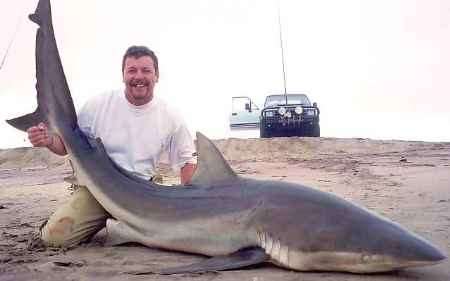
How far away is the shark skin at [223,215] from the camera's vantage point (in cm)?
248

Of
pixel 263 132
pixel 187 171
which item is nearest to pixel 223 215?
pixel 187 171

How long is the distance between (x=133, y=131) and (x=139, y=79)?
1.28ft

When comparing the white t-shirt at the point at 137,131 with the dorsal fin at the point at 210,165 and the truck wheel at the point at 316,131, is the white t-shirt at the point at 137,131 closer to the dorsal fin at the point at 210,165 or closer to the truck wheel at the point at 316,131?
the dorsal fin at the point at 210,165

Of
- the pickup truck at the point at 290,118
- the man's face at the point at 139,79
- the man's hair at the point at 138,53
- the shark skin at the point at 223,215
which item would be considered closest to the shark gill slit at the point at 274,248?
the shark skin at the point at 223,215

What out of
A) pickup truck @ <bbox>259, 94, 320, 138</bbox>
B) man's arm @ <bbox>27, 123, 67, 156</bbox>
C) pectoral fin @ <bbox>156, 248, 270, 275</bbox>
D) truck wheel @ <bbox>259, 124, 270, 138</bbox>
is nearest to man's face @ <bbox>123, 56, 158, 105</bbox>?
man's arm @ <bbox>27, 123, 67, 156</bbox>

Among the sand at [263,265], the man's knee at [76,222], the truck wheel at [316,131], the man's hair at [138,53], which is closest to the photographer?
the sand at [263,265]

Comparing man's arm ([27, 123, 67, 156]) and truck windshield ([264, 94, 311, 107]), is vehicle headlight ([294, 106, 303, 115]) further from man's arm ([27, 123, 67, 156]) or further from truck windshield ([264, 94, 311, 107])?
man's arm ([27, 123, 67, 156])

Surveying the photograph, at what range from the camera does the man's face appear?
3.91 m

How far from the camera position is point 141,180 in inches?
134

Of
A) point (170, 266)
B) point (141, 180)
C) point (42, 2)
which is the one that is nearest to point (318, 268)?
point (170, 266)

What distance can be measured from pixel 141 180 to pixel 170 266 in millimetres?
703

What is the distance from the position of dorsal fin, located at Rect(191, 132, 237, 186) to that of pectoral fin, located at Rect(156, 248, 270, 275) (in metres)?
0.50

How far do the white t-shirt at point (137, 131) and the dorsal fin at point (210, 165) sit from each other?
83 cm

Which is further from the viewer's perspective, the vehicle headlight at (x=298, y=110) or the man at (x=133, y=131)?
the vehicle headlight at (x=298, y=110)
